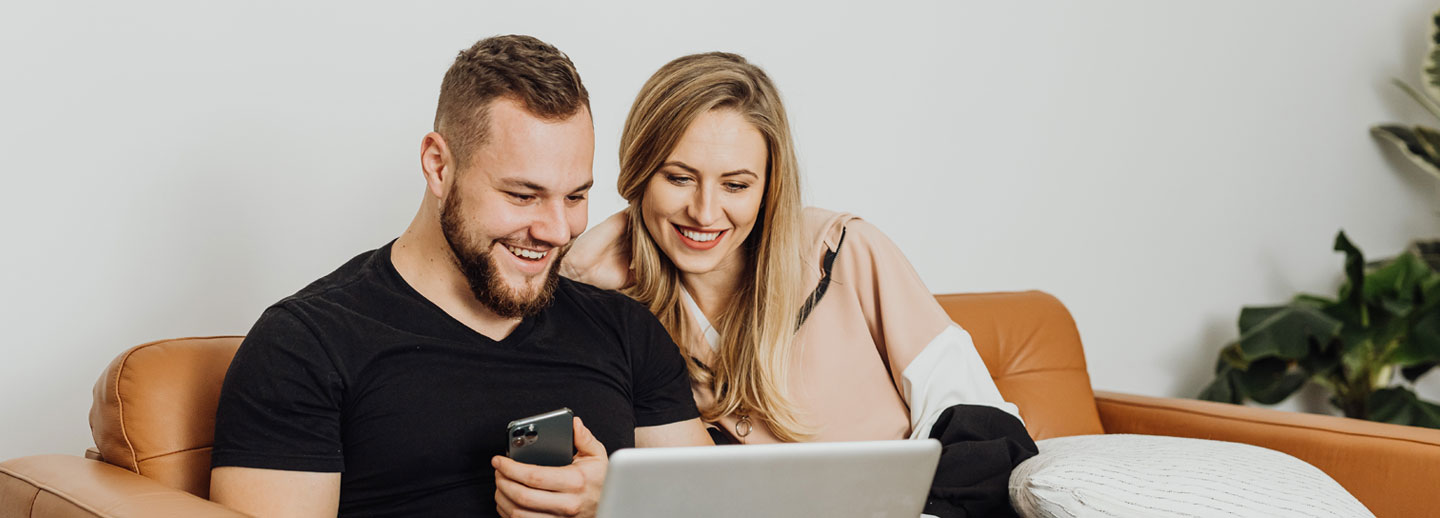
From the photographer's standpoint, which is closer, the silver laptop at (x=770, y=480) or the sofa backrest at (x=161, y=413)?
the silver laptop at (x=770, y=480)

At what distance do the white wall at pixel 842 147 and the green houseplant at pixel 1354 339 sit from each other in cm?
29

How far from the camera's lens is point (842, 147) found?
8.98ft

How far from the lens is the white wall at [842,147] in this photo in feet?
6.08

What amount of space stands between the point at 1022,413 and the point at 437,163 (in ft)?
4.11

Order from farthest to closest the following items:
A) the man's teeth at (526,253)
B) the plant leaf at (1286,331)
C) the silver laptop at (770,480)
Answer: the plant leaf at (1286,331), the man's teeth at (526,253), the silver laptop at (770,480)

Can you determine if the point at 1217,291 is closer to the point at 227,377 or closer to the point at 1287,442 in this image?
the point at 1287,442

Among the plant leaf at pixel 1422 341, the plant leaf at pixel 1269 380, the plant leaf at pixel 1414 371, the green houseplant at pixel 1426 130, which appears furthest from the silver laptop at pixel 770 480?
the green houseplant at pixel 1426 130

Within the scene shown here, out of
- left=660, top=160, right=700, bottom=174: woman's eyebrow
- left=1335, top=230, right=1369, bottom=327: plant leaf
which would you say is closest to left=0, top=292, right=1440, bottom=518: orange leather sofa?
left=660, top=160, right=700, bottom=174: woman's eyebrow

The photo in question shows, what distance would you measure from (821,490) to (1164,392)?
2602mm

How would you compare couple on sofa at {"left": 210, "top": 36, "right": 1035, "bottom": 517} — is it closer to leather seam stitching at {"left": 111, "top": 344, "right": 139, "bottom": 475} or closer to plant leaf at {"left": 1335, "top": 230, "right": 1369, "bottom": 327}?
leather seam stitching at {"left": 111, "top": 344, "right": 139, "bottom": 475}

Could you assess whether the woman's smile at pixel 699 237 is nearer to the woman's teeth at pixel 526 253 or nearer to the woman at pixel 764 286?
the woman at pixel 764 286

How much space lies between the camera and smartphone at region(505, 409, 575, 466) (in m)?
1.36

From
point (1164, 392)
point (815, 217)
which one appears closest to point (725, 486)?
point (815, 217)

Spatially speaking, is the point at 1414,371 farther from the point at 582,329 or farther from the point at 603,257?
the point at 582,329
